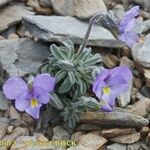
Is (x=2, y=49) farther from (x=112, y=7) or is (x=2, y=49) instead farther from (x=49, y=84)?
(x=112, y=7)

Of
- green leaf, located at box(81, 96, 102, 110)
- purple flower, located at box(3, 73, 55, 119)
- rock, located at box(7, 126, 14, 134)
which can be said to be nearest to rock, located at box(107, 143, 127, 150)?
green leaf, located at box(81, 96, 102, 110)

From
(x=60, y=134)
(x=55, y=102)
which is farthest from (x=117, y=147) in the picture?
(x=55, y=102)

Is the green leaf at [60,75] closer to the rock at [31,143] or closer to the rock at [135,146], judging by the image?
the rock at [31,143]

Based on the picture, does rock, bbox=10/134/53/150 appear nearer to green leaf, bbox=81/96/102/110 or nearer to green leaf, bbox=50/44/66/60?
green leaf, bbox=81/96/102/110

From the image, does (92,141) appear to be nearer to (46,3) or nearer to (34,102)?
(34,102)

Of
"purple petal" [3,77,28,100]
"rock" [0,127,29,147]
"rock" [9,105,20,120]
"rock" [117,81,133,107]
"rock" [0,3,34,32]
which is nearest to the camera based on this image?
"purple petal" [3,77,28,100]

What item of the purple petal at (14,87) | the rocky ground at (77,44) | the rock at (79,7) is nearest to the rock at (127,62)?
the rocky ground at (77,44)

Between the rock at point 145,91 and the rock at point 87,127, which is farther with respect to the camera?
the rock at point 145,91
